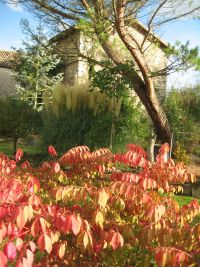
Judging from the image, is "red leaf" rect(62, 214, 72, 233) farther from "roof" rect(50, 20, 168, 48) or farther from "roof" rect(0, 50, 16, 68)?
"roof" rect(0, 50, 16, 68)

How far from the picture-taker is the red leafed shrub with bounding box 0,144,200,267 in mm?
1728

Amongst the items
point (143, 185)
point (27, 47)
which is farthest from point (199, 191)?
point (27, 47)

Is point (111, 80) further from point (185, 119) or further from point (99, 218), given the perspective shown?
point (99, 218)

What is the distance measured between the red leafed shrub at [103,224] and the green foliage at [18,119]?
830 cm

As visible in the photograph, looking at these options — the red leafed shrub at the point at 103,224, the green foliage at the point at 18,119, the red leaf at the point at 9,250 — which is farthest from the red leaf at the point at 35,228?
the green foliage at the point at 18,119

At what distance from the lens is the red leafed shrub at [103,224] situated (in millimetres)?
1728

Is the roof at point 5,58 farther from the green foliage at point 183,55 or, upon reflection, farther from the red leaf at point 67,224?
the red leaf at point 67,224

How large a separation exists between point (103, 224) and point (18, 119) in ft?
30.9

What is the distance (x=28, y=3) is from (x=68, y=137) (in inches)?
134

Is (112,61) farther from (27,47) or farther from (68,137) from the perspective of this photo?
(27,47)

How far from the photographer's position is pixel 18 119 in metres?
11.2

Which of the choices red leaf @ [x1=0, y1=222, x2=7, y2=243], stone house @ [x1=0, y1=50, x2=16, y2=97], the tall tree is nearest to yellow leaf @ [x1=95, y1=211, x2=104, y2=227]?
red leaf @ [x1=0, y1=222, x2=7, y2=243]

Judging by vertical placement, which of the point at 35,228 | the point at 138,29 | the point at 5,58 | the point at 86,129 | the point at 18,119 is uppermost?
the point at 5,58

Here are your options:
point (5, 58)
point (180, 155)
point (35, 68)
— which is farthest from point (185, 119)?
point (5, 58)
